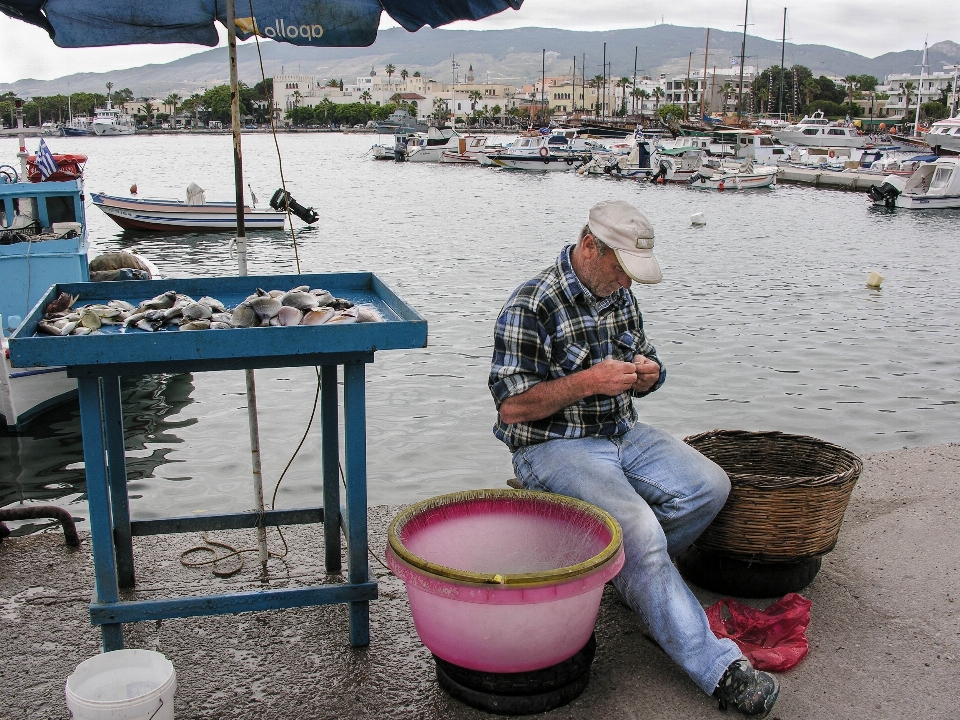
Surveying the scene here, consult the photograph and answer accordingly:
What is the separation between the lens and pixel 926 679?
2941 millimetres

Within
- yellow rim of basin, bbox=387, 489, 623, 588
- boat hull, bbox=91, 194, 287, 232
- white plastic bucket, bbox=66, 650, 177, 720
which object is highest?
yellow rim of basin, bbox=387, 489, 623, 588

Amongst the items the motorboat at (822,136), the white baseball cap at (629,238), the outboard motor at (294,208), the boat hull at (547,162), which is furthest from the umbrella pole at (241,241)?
the motorboat at (822,136)

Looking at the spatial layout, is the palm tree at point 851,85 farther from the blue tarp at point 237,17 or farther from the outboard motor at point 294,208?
the blue tarp at point 237,17

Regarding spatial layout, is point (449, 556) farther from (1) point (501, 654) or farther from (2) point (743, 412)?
(2) point (743, 412)

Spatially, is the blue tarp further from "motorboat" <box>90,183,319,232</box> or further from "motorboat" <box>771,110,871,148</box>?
"motorboat" <box>771,110,871,148</box>

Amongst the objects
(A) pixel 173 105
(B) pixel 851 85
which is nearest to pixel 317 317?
(B) pixel 851 85

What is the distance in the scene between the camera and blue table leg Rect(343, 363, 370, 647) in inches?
113

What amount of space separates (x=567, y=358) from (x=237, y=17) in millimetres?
2173

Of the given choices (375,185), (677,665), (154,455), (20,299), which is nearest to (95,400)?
(677,665)

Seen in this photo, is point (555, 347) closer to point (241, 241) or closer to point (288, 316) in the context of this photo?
point (288, 316)

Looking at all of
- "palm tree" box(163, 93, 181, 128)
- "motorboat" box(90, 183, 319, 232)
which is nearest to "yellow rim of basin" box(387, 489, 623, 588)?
"motorboat" box(90, 183, 319, 232)

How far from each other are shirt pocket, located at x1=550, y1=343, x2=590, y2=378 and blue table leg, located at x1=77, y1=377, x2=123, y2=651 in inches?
59.9

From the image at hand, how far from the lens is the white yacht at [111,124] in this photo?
6299 inches

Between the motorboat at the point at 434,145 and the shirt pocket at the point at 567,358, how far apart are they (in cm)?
6463
